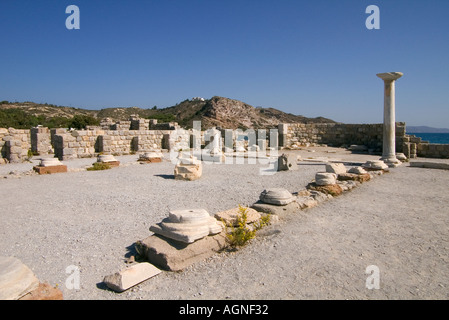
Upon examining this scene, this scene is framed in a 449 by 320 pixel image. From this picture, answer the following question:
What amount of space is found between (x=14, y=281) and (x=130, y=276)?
3.29ft

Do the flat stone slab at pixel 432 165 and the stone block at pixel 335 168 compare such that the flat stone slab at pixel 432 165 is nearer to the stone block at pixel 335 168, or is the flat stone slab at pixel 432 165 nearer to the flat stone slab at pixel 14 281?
the stone block at pixel 335 168

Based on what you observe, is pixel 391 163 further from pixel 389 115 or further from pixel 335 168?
pixel 335 168

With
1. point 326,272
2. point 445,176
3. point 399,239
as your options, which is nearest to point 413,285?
point 326,272

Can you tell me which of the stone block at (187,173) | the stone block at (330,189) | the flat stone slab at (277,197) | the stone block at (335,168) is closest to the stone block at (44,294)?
the flat stone slab at (277,197)

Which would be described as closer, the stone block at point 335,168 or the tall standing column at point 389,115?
the stone block at point 335,168

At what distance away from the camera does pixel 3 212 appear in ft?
18.3

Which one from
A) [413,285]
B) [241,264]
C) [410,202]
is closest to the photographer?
[413,285]

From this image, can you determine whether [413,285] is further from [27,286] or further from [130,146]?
[130,146]

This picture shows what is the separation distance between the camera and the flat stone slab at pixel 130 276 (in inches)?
122

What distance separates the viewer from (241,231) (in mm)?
4270

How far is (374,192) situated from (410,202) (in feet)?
3.13

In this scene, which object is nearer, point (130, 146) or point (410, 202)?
point (410, 202)

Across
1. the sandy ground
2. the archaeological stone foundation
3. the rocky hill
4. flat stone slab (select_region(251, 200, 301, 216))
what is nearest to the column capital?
the archaeological stone foundation

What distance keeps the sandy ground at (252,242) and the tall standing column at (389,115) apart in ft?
14.7
